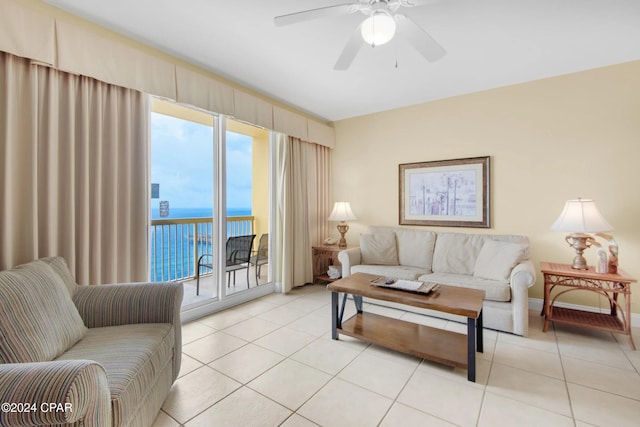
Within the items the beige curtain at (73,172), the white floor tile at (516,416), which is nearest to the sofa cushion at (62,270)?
the beige curtain at (73,172)

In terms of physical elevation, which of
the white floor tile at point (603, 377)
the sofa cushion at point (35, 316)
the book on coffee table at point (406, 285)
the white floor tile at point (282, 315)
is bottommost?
the white floor tile at point (603, 377)

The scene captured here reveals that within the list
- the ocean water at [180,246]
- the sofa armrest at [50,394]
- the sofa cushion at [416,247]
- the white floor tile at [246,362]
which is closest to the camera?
the sofa armrest at [50,394]

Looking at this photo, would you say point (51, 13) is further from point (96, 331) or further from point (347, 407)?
point (347, 407)

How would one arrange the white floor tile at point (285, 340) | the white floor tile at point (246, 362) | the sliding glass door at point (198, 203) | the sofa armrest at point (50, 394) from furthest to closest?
the sliding glass door at point (198, 203) → the white floor tile at point (285, 340) → the white floor tile at point (246, 362) → the sofa armrest at point (50, 394)

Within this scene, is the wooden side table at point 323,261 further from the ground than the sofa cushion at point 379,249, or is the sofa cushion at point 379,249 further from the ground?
the sofa cushion at point 379,249

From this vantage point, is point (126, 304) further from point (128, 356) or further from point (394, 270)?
point (394, 270)

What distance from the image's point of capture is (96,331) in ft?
5.33

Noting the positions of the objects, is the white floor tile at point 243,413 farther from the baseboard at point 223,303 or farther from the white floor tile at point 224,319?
the baseboard at point 223,303

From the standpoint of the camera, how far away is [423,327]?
247 centimetres

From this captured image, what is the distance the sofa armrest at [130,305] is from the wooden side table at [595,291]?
3128 mm

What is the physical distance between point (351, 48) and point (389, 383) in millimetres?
2335

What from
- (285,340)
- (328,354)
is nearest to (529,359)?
(328,354)

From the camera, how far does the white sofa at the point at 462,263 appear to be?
8.38ft

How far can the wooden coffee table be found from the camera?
189cm
